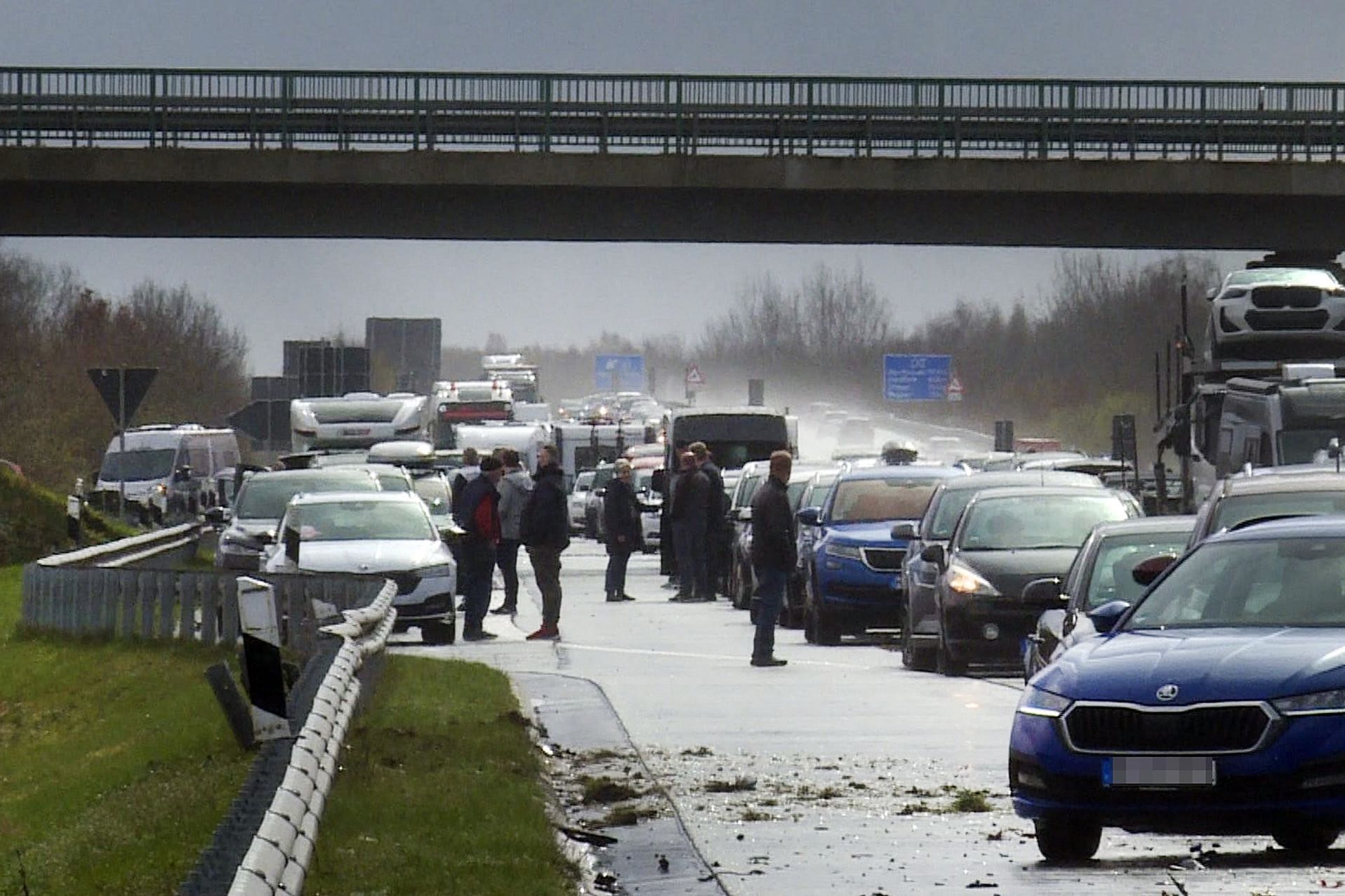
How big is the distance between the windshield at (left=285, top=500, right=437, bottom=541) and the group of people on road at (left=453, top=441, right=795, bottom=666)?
18.3 inches

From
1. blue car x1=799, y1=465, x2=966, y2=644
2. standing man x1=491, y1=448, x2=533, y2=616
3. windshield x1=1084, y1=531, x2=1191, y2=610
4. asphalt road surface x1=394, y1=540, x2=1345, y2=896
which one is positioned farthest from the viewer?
standing man x1=491, y1=448, x2=533, y2=616

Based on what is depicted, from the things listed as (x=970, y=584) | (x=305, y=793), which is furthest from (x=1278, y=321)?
(x=305, y=793)

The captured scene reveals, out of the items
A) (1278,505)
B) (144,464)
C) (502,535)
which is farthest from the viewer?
(144,464)

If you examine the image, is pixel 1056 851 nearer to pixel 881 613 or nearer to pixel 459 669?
pixel 459 669

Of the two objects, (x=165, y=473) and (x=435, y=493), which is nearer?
(x=435, y=493)

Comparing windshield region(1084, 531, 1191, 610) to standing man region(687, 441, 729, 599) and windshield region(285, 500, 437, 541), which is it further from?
standing man region(687, 441, 729, 599)

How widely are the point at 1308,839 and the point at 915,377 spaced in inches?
4179

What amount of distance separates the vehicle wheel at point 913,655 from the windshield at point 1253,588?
37.8ft

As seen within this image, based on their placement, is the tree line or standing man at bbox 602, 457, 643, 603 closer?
standing man at bbox 602, 457, 643, 603

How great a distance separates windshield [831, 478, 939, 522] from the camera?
30.1 meters

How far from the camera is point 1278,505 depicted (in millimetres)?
16688

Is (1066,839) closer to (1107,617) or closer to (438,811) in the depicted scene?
(1107,617)

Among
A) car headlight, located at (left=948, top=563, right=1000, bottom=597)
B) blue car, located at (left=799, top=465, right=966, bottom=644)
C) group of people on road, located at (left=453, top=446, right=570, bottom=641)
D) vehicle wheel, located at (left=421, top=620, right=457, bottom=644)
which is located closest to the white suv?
blue car, located at (left=799, top=465, right=966, bottom=644)

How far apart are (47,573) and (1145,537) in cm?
1644
